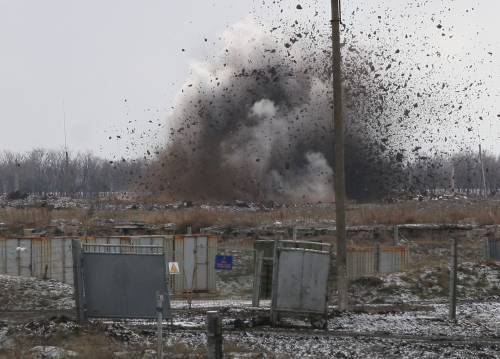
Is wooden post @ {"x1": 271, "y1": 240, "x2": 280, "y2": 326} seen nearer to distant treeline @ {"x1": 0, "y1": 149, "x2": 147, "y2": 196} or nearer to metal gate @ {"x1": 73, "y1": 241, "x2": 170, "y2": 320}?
metal gate @ {"x1": 73, "y1": 241, "x2": 170, "y2": 320}

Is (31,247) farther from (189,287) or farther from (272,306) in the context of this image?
(272,306)

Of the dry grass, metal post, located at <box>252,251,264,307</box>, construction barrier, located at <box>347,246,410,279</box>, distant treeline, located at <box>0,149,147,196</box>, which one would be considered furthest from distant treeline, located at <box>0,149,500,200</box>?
metal post, located at <box>252,251,264,307</box>

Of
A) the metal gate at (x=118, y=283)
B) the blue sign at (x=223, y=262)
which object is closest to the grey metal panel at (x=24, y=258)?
the blue sign at (x=223, y=262)

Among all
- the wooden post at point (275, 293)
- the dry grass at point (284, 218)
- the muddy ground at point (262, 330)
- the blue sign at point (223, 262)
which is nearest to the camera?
the muddy ground at point (262, 330)

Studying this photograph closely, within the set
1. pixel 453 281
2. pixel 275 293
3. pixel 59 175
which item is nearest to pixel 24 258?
pixel 275 293

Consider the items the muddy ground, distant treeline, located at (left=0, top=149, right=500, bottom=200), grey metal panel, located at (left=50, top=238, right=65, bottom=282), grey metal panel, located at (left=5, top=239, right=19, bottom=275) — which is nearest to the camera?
the muddy ground

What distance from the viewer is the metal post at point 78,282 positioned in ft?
49.8

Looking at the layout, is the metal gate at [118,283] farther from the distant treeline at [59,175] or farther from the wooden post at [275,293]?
the distant treeline at [59,175]

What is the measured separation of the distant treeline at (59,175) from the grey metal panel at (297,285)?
118 m

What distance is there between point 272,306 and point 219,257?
24.8 ft

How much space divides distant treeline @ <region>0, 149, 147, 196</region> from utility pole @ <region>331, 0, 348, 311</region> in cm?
11538

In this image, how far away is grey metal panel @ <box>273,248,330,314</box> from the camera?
57.3ft

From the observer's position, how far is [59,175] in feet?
499

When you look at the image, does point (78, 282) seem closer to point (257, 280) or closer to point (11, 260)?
point (257, 280)
